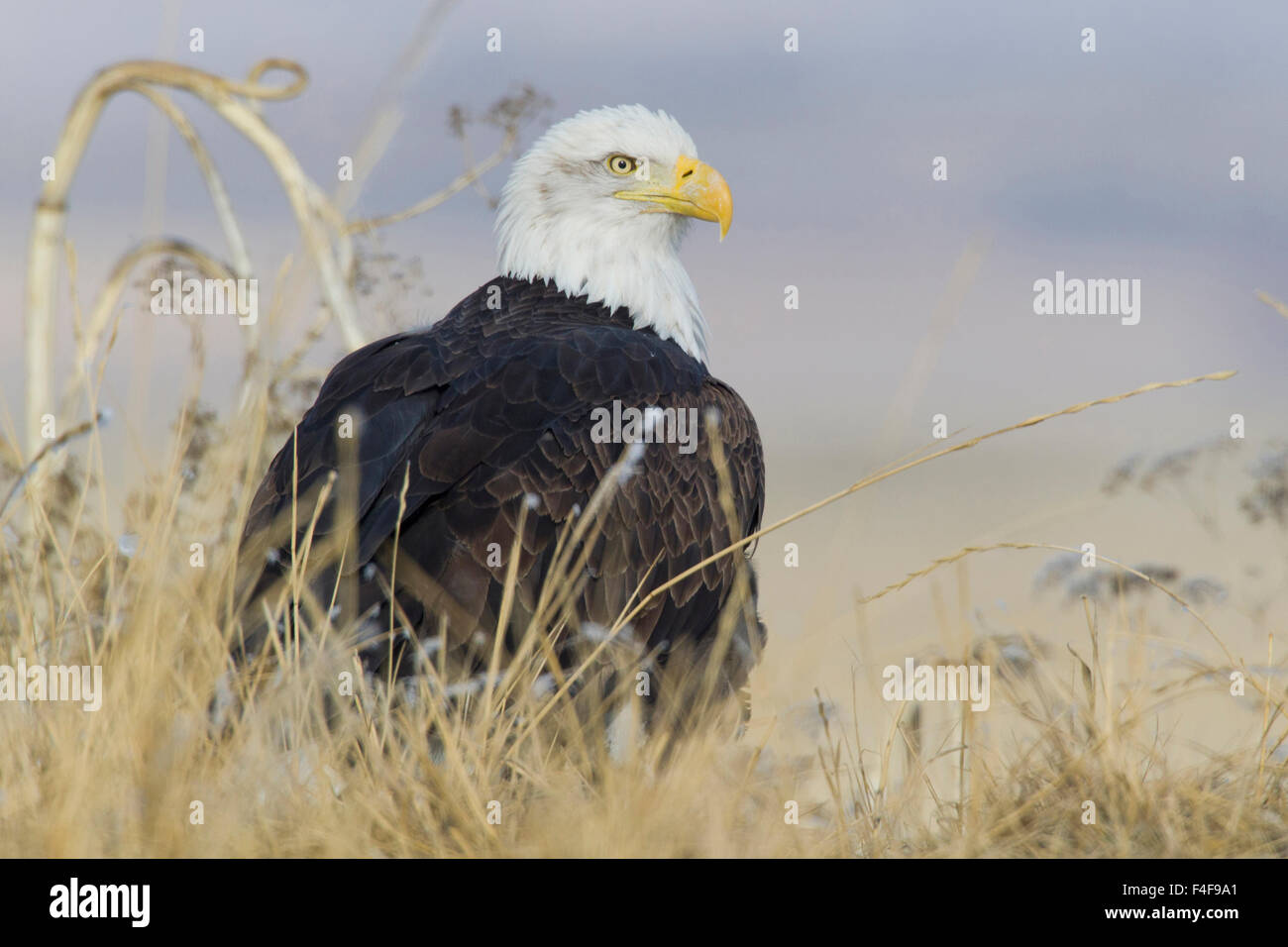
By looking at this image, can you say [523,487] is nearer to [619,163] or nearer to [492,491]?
[492,491]

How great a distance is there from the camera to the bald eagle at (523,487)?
5039 mm

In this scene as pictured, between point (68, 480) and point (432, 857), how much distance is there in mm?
3562

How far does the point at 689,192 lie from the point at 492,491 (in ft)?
7.28

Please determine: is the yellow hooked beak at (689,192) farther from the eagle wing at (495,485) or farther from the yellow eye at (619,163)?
the eagle wing at (495,485)

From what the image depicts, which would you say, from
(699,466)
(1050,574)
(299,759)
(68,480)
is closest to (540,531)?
(699,466)

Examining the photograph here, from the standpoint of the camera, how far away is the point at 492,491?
5.26 meters

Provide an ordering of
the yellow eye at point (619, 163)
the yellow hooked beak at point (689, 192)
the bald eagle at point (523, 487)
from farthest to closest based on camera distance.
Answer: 1. the yellow eye at point (619, 163)
2. the yellow hooked beak at point (689, 192)
3. the bald eagle at point (523, 487)

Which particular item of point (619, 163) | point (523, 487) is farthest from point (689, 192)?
point (523, 487)

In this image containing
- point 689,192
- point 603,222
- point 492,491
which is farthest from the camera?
point 603,222

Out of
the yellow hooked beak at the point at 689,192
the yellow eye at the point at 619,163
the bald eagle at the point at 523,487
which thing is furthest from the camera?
the yellow eye at the point at 619,163

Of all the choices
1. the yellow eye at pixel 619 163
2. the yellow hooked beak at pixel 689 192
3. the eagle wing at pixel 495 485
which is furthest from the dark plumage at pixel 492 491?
the yellow eye at pixel 619 163

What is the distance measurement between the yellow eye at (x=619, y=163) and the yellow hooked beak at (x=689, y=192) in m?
0.08

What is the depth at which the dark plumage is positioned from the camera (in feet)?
16.7

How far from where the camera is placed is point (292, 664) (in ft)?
14.1
